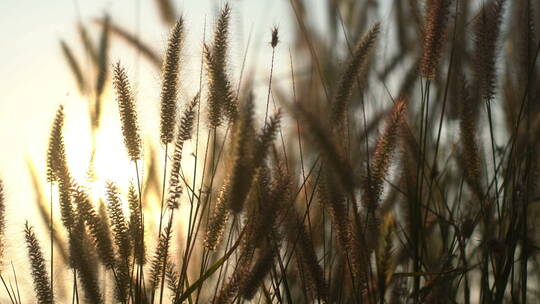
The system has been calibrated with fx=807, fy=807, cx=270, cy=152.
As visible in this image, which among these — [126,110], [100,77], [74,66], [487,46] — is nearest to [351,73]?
[487,46]

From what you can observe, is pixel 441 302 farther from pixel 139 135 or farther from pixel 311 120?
pixel 139 135

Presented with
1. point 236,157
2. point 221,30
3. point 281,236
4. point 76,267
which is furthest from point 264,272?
point 221,30

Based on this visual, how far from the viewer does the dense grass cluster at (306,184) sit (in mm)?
1559

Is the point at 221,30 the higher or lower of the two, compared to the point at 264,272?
higher

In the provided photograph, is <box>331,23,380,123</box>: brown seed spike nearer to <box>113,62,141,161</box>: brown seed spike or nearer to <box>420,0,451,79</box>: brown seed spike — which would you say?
<box>420,0,451,79</box>: brown seed spike

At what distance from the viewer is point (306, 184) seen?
1905mm

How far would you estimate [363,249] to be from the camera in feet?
5.10

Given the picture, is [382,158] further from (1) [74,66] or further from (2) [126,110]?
(1) [74,66]

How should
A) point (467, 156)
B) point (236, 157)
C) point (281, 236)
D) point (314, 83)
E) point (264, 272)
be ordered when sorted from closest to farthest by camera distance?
point (236, 157), point (264, 272), point (281, 236), point (467, 156), point (314, 83)

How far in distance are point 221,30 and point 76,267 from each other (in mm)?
Result: 591

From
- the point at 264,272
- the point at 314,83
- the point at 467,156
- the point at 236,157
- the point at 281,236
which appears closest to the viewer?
the point at 236,157

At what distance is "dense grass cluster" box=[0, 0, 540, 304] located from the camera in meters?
1.56

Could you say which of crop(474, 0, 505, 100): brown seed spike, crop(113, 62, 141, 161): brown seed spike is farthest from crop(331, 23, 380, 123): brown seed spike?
crop(113, 62, 141, 161): brown seed spike

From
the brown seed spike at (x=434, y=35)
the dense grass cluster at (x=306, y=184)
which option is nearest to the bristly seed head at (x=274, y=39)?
the dense grass cluster at (x=306, y=184)
